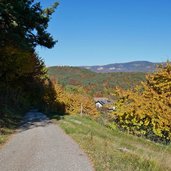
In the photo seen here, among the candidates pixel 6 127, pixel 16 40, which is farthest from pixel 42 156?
pixel 16 40

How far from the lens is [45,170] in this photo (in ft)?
36.7

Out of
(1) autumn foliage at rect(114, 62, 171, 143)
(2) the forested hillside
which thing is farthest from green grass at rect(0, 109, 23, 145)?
(1) autumn foliage at rect(114, 62, 171, 143)

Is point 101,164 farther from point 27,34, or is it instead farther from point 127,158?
point 27,34

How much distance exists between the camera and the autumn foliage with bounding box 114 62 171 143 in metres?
28.7

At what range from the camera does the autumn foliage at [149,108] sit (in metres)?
28.7

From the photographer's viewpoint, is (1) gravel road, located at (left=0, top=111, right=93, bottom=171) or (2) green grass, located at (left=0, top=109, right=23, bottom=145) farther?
(2) green grass, located at (left=0, top=109, right=23, bottom=145)

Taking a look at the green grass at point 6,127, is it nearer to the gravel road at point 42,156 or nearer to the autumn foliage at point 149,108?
the gravel road at point 42,156

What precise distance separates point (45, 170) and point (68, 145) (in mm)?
5721

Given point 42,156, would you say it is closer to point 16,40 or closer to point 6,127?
point 6,127

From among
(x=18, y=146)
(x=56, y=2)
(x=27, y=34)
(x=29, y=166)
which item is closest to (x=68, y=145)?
(x=18, y=146)

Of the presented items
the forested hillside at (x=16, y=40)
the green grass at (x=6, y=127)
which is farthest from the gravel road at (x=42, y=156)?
the forested hillside at (x=16, y=40)

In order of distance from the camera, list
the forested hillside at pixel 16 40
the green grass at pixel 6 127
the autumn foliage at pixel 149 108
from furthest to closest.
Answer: the autumn foliage at pixel 149 108 < the forested hillside at pixel 16 40 < the green grass at pixel 6 127

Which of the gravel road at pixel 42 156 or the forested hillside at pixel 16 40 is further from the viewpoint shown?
the forested hillside at pixel 16 40

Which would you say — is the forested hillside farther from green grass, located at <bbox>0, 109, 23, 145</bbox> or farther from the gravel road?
the gravel road
